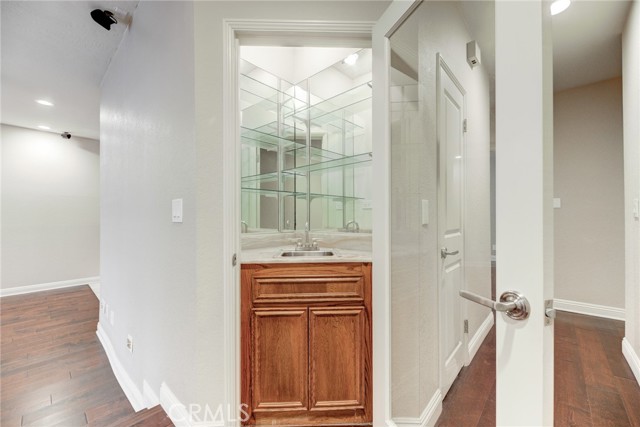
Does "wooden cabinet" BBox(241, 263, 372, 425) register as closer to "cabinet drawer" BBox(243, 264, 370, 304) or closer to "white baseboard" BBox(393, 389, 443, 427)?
"cabinet drawer" BBox(243, 264, 370, 304)

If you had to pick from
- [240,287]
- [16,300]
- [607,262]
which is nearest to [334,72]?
[240,287]

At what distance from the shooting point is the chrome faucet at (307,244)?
2.27 meters

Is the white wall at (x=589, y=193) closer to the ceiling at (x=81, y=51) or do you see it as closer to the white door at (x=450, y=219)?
the ceiling at (x=81, y=51)

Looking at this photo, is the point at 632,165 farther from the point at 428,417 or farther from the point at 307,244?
the point at 307,244

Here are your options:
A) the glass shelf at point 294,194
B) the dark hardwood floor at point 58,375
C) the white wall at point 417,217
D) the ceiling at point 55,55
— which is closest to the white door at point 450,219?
the white wall at point 417,217

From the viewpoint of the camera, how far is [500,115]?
2.37 ft

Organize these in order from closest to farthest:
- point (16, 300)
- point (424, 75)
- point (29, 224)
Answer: point (424, 75), point (16, 300), point (29, 224)

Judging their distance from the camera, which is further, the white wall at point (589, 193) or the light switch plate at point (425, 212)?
the light switch plate at point (425, 212)

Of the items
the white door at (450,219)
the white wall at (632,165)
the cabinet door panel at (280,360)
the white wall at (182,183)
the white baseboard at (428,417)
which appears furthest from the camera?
the cabinet door panel at (280,360)

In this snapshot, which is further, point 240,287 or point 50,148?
point 50,148

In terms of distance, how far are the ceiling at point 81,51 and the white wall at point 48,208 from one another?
334mm

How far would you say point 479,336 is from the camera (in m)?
0.87

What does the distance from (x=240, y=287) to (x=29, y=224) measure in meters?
5.35

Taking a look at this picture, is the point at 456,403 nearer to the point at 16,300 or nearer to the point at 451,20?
the point at 451,20
